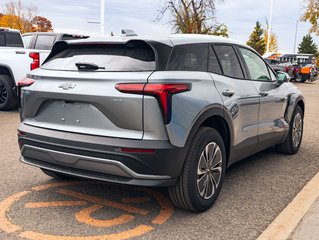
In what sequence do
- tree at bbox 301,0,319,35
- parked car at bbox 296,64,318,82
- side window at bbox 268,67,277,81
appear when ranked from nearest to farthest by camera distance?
side window at bbox 268,67,277,81 < parked car at bbox 296,64,318,82 < tree at bbox 301,0,319,35

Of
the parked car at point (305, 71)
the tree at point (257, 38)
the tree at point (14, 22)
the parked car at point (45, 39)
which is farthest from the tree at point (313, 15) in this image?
the parked car at point (45, 39)

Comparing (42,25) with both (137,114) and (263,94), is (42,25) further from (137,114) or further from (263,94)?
(137,114)

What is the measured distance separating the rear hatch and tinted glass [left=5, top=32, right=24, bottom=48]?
6834 mm

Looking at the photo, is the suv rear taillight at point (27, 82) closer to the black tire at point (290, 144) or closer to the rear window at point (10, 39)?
the black tire at point (290, 144)

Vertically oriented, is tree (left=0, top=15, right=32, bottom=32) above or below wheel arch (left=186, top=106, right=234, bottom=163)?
above

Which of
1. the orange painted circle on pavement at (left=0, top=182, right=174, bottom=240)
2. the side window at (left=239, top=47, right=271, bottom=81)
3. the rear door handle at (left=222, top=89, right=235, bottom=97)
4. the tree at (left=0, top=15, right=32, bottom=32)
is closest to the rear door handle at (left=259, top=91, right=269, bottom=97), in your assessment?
the side window at (left=239, top=47, right=271, bottom=81)

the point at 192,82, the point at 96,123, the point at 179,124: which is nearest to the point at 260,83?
the point at 192,82

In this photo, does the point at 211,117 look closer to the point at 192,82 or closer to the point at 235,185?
the point at 192,82

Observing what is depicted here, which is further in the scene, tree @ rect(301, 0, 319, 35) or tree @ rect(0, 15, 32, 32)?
tree @ rect(0, 15, 32, 32)

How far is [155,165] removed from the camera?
3137 mm

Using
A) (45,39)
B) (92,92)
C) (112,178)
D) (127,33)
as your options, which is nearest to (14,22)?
(45,39)

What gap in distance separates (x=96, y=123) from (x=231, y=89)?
1.52 meters

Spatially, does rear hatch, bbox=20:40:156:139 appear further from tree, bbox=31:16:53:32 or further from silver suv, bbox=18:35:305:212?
tree, bbox=31:16:53:32

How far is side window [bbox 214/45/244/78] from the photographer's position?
13.5ft
